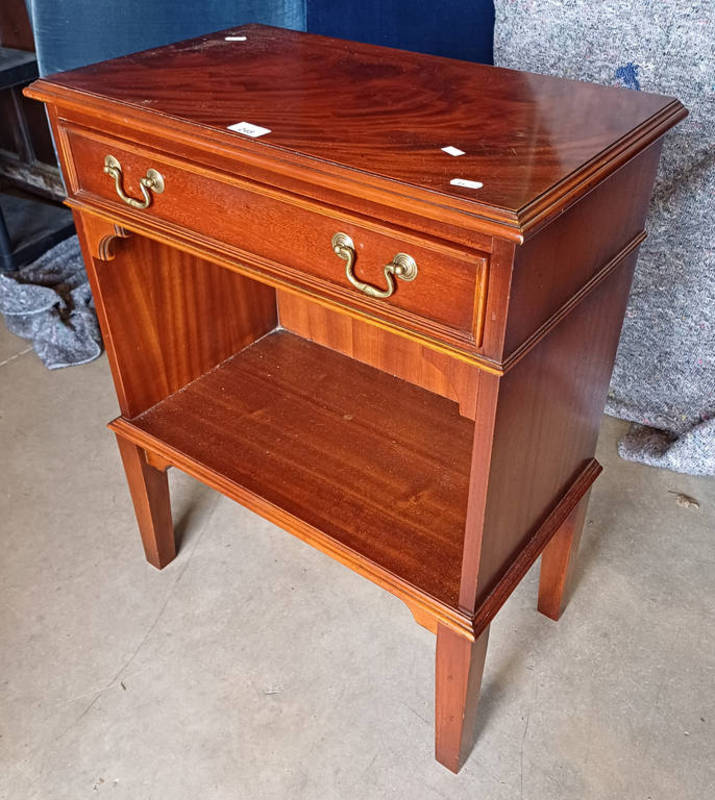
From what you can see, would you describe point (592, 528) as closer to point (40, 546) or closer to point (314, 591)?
point (314, 591)

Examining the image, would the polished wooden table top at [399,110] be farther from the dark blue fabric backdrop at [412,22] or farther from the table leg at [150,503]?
the table leg at [150,503]

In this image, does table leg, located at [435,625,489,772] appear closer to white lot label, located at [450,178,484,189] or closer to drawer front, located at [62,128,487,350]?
drawer front, located at [62,128,487,350]

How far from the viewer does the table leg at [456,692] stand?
41.2 inches

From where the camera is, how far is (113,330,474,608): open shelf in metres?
1.10

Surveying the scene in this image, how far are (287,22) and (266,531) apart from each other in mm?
968

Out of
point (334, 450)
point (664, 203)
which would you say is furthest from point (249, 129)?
point (664, 203)

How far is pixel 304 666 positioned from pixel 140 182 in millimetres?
794

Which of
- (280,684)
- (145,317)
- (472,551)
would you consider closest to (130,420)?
(145,317)

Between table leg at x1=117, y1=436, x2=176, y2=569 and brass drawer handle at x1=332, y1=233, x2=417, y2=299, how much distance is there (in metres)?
0.64

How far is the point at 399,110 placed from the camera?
3.08ft

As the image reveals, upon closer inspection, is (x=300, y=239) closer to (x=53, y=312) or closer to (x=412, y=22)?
(x=412, y=22)

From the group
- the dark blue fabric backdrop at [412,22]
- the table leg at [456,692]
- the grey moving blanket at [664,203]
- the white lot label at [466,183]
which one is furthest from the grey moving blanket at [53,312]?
the white lot label at [466,183]

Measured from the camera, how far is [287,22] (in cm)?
154

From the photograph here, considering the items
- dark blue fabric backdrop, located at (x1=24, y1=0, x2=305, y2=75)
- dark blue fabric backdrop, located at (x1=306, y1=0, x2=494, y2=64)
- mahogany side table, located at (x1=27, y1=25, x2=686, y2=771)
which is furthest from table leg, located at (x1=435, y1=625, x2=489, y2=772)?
dark blue fabric backdrop, located at (x1=24, y1=0, x2=305, y2=75)
